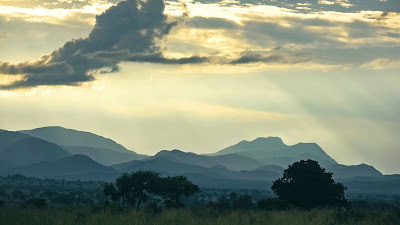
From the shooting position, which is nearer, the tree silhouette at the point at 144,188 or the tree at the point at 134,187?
the tree silhouette at the point at 144,188

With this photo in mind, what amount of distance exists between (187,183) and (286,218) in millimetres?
70771

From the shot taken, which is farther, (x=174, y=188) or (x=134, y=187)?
(x=134, y=187)

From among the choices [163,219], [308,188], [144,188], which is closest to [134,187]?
[144,188]

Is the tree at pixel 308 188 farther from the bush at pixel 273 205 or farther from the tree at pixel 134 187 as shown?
the tree at pixel 134 187

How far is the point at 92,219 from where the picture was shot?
27.1 metres

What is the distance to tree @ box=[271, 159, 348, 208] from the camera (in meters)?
74.8

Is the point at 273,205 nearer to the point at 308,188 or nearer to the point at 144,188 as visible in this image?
the point at 308,188

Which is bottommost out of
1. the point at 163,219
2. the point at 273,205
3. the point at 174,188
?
the point at 163,219

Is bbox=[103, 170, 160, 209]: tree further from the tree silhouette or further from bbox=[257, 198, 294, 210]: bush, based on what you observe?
bbox=[257, 198, 294, 210]: bush

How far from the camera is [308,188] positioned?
75.1m

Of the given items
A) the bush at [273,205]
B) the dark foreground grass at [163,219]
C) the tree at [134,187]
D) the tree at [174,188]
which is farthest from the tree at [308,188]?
the dark foreground grass at [163,219]

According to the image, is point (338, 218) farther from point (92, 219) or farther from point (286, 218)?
point (92, 219)

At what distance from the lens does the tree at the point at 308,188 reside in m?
74.8

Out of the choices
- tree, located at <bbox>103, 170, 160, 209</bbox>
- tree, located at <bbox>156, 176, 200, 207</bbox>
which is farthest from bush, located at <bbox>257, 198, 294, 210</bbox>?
tree, located at <bbox>103, 170, 160, 209</bbox>
